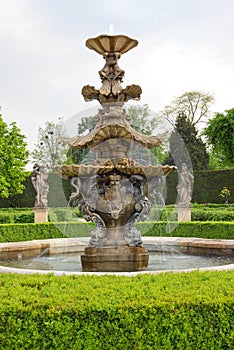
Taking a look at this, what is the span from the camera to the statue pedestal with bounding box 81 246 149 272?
715 cm

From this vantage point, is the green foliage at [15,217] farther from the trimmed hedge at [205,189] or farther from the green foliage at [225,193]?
the green foliage at [225,193]

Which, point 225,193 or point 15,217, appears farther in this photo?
point 225,193

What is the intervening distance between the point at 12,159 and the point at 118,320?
75.7ft

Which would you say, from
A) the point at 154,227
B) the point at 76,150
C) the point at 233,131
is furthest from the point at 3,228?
the point at 233,131

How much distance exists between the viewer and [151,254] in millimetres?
9055

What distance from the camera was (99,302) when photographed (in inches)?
137

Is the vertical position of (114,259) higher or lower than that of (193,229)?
lower

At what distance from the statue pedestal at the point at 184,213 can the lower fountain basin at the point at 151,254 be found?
9.19m

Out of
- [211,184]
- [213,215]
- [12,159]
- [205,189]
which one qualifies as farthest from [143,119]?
[205,189]

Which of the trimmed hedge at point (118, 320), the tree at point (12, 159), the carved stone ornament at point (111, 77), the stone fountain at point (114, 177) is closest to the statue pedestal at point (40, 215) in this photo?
the tree at point (12, 159)

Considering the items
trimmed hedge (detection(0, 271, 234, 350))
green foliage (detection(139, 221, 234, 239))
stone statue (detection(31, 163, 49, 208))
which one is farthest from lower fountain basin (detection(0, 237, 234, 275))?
stone statue (detection(31, 163, 49, 208))

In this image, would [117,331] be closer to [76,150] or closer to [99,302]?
[99,302]

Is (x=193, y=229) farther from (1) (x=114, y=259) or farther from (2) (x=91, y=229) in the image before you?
(1) (x=114, y=259)

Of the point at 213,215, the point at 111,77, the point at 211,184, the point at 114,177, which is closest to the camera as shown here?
the point at 114,177
